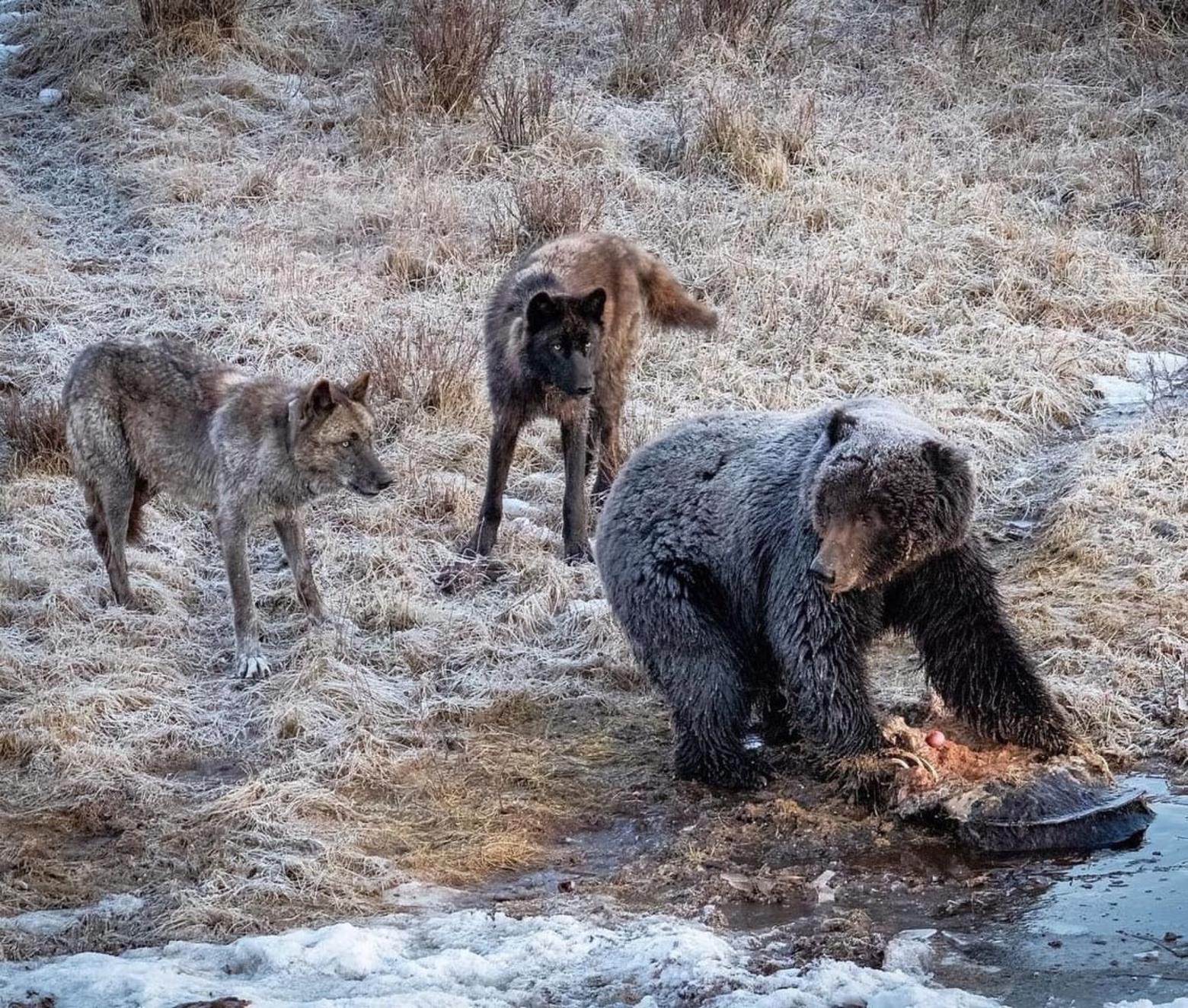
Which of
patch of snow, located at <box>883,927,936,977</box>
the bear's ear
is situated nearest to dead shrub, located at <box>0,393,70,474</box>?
the bear's ear

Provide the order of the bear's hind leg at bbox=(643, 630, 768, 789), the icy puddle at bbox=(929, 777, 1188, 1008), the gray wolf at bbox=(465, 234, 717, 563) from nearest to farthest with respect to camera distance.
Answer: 1. the icy puddle at bbox=(929, 777, 1188, 1008)
2. the bear's hind leg at bbox=(643, 630, 768, 789)
3. the gray wolf at bbox=(465, 234, 717, 563)

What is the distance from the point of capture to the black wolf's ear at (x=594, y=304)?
8.75 m

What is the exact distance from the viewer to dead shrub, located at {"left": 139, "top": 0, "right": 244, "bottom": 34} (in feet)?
47.3

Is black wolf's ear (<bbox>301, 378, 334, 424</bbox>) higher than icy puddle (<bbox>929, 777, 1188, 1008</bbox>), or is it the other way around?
black wolf's ear (<bbox>301, 378, 334, 424</bbox>)

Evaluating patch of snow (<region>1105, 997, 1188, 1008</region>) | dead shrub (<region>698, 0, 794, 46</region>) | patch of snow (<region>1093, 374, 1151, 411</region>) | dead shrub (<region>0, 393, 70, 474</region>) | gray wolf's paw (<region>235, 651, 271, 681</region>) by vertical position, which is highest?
dead shrub (<region>698, 0, 794, 46</region>)

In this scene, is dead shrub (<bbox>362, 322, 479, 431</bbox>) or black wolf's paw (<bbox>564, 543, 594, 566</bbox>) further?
dead shrub (<bbox>362, 322, 479, 431</bbox>)

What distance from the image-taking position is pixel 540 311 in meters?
8.68

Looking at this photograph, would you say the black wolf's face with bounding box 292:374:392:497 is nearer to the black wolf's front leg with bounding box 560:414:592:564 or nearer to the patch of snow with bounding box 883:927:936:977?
the black wolf's front leg with bounding box 560:414:592:564

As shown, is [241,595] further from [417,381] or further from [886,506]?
[886,506]

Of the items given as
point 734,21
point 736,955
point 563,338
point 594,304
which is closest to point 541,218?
→ point 594,304

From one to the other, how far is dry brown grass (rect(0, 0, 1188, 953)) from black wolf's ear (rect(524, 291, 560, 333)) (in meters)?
1.17

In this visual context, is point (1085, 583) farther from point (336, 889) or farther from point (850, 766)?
point (336, 889)

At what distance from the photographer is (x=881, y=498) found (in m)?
5.73

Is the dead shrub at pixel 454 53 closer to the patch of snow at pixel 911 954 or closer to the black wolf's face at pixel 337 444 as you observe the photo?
the black wolf's face at pixel 337 444
